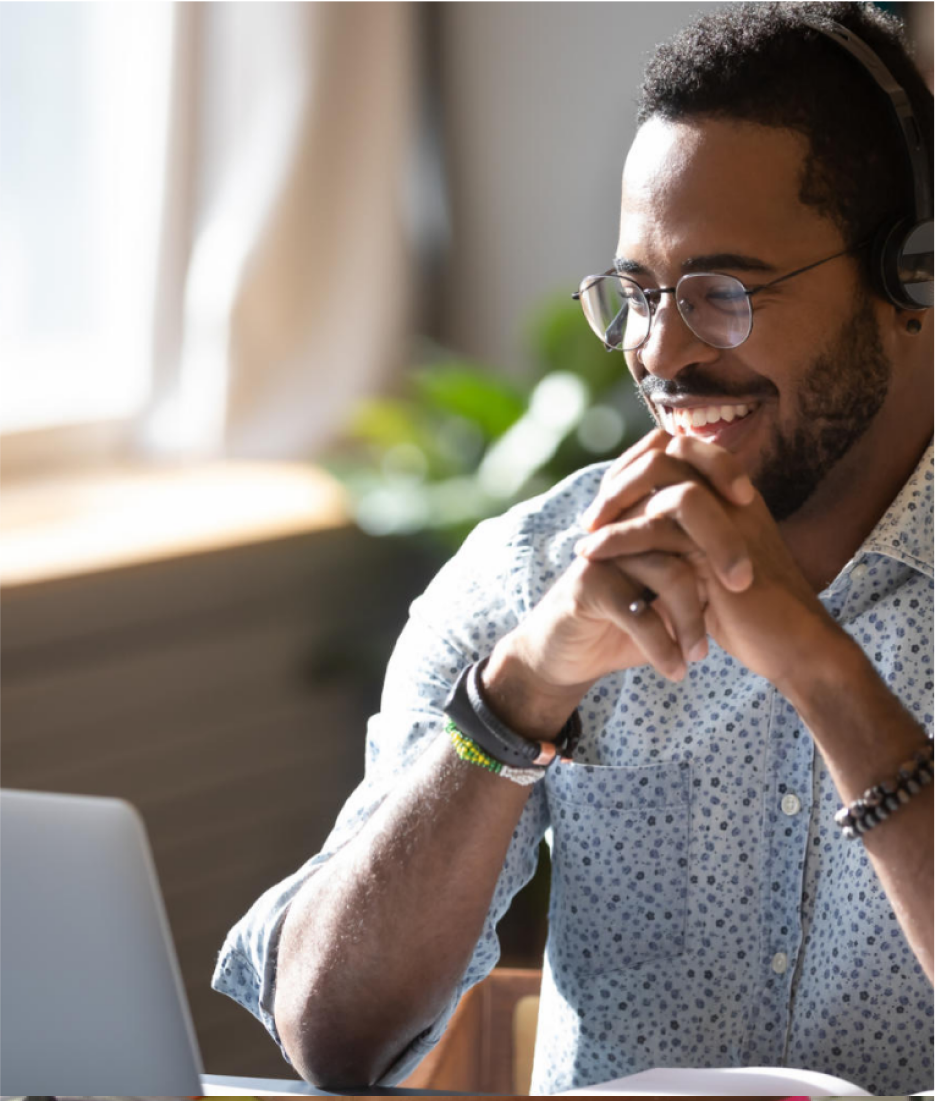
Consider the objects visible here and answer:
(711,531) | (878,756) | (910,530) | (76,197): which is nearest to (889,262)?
(910,530)

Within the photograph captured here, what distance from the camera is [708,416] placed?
124 centimetres

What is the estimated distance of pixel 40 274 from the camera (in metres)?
2.63

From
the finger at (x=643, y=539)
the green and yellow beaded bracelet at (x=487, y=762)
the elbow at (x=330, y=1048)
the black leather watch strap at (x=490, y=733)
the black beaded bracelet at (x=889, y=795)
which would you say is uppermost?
the finger at (x=643, y=539)

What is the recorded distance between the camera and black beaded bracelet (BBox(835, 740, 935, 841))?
973mm

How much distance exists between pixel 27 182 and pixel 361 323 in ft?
2.36

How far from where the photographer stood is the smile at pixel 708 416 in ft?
4.05

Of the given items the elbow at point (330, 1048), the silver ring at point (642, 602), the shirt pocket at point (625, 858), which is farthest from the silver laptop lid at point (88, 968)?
the shirt pocket at point (625, 858)

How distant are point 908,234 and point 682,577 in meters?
0.39

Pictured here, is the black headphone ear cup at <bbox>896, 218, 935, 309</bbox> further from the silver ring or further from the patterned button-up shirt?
the silver ring

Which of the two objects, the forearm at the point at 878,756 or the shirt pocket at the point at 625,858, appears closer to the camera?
the forearm at the point at 878,756

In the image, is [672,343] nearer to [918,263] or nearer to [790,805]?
[918,263]

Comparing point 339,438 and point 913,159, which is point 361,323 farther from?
point 913,159

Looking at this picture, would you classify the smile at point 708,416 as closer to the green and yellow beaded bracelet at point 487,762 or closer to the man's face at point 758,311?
the man's face at point 758,311

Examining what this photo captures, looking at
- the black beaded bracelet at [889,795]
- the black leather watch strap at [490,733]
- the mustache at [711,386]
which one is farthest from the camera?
the mustache at [711,386]
